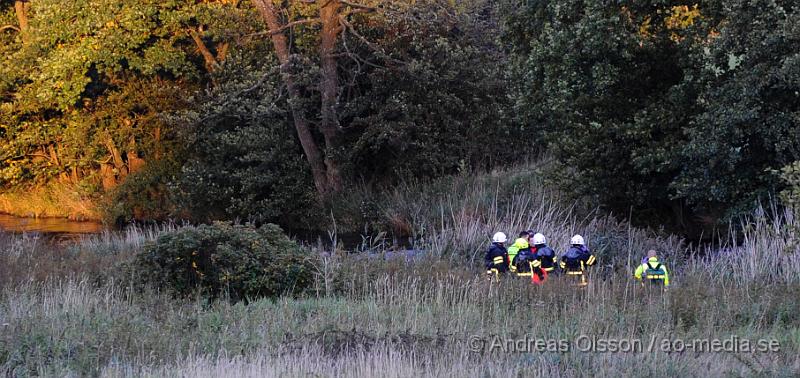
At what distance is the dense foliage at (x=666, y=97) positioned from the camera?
17969mm

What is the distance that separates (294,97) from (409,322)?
60.6ft

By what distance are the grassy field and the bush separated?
0.36 metres

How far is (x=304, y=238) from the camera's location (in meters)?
27.8

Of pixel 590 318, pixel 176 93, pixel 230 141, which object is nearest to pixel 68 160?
pixel 176 93

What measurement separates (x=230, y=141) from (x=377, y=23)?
5.75 m

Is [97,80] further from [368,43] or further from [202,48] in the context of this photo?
[368,43]

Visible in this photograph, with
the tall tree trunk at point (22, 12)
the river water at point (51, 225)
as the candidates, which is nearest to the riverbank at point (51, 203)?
the river water at point (51, 225)

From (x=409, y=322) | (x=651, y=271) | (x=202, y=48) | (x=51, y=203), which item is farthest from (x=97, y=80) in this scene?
(x=409, y=322)

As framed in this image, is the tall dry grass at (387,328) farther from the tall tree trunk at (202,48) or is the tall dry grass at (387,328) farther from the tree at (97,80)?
the tall tree trunk at (202,48)

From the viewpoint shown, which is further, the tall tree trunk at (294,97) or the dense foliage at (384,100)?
the tall tree trunk at (294,97)

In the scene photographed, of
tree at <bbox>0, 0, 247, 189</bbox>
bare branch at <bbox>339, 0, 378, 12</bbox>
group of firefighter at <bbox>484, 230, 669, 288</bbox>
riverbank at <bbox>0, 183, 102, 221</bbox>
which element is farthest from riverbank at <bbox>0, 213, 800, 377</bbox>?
riverbank at <bbox>0, 183, 102, 221</bbox>

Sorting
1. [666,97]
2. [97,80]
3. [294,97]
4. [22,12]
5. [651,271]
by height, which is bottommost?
[651,271]

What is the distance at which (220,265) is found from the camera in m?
13.6

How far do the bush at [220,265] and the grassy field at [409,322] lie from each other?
359mm
